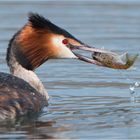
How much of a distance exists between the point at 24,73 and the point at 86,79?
1475 mm

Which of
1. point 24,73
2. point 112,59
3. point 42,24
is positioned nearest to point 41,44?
point 42,24

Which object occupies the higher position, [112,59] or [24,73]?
[112,59]

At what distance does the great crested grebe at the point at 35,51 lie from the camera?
40.6ft

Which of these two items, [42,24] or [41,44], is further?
[41,44]

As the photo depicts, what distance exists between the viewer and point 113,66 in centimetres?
1255

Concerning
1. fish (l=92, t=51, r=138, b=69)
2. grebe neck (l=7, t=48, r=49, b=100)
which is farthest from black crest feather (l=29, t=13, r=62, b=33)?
fish (l=92, t=51, r=138, b=69)

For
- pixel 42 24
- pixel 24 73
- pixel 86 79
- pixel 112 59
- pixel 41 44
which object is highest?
pixel 42 24

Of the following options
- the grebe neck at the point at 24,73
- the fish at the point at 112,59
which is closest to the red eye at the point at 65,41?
the fish at the point at 112,59

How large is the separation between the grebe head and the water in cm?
61

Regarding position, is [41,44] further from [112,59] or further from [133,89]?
[133,89]

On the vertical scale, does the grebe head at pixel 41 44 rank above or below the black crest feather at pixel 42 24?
below

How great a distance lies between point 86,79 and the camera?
14141 millimetres

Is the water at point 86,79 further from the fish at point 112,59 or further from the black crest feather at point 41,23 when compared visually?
the black crest feather at point 41,23

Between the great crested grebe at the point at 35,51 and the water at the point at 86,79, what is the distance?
33 cm
